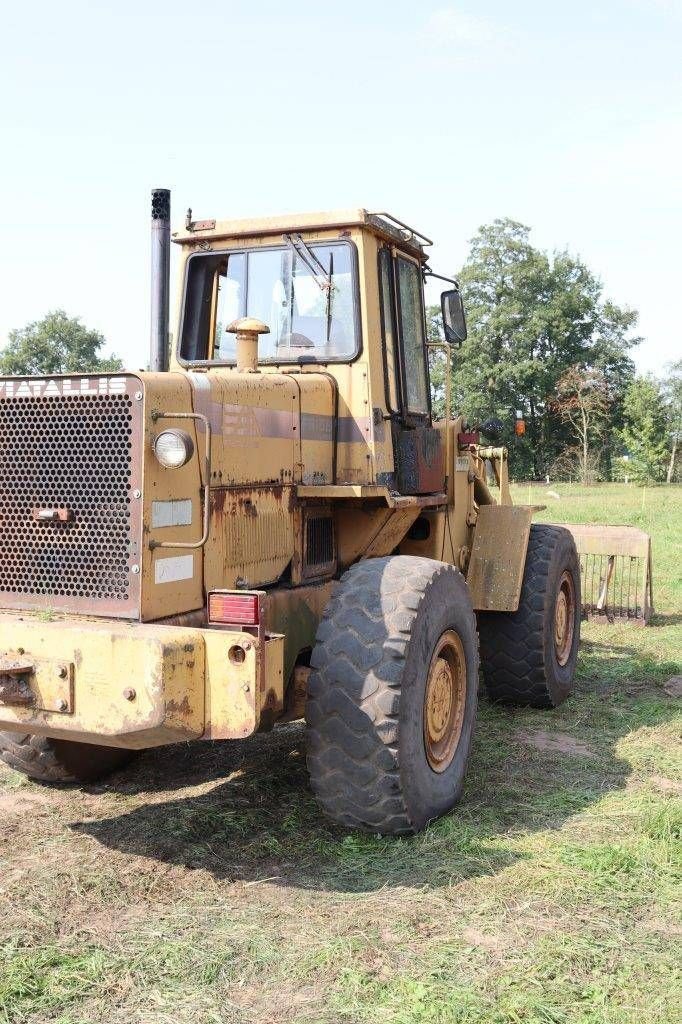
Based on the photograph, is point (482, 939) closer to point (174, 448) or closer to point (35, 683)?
point (35, 683)

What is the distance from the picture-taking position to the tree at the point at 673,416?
4384 centimetres

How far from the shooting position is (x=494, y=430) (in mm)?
7395

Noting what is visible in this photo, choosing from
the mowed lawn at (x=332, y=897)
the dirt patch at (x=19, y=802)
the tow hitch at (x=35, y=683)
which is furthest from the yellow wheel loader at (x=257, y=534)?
the mowed lawn at (x=332, y=897)

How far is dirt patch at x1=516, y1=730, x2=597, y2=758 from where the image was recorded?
596 cm

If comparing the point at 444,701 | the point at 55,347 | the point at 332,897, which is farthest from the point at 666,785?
the point at 55,347

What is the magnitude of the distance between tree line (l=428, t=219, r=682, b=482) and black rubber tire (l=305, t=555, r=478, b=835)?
135ft

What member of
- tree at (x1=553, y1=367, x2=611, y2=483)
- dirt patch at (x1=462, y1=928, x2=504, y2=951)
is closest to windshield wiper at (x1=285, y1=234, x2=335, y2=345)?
dirt patch at (x1=462, y1=928, x2=504, y2=951)

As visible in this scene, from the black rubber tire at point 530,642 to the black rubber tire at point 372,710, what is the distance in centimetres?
241

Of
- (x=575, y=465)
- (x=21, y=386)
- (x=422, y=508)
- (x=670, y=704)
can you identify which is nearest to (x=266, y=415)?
(x=21, y=386)

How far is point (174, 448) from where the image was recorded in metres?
3.88

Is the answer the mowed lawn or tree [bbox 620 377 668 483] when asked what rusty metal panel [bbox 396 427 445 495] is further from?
tree [bbox 620 377 668 483]

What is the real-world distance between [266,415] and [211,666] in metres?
1.45

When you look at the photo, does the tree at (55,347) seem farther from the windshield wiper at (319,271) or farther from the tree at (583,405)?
the windshield wiper at (319,271)

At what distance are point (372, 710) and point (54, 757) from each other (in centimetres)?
197
